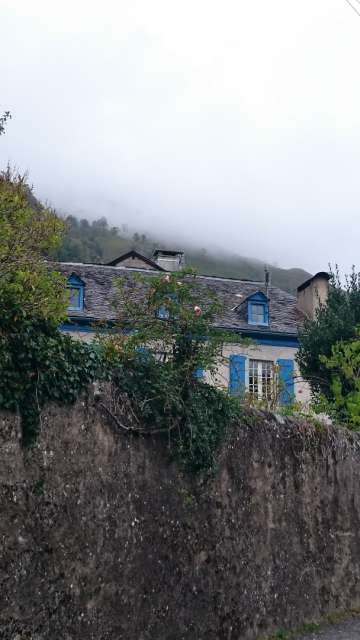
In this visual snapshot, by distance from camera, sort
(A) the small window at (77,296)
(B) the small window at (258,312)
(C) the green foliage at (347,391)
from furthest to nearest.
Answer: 1. (B) the small window at (258,312)
2. (A) the small window at (77,296)
3. (C) the green foliage at (347,391)

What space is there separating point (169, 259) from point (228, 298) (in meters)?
7.02

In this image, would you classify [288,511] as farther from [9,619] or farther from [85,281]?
[85,281]

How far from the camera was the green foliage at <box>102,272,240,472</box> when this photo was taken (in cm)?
746

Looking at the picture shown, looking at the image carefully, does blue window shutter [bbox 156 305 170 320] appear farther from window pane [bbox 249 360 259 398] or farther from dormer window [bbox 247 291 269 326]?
dormer window [bbox 247 291 269 326]

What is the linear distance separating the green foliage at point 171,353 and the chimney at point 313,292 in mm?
20911

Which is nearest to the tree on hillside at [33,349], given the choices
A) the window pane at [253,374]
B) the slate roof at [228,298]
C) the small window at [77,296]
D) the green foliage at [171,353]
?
the green foliage at [171,353]

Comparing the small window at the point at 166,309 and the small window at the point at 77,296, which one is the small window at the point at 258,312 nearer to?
the small window at the point at 77,296

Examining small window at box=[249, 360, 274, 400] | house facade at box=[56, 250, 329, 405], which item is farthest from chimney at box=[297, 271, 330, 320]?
small window at box=[249, 360, 274, 400]

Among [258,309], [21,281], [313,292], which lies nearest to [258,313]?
[258,309]

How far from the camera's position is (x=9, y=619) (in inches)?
215

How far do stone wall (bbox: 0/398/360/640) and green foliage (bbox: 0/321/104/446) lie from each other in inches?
5.6

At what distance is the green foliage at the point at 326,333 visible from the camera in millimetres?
20562

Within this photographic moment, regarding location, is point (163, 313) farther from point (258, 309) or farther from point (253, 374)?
point (258, 309)

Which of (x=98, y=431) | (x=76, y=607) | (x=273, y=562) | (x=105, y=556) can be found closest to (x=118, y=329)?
(x=98, y=431)
